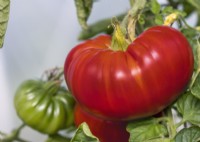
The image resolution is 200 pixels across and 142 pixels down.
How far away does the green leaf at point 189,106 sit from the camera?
56 centimetres

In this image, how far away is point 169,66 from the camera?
51 centimetres

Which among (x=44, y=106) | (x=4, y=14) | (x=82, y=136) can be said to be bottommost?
(x=44, y=106)

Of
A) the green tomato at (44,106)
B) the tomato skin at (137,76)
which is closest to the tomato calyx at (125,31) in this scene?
the tomato skin at (137,76)

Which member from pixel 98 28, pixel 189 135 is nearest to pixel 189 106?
pixel 189 135

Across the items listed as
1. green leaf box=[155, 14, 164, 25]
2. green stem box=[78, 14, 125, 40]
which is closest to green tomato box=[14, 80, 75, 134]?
green stem box=[78, 14, 125, 40]

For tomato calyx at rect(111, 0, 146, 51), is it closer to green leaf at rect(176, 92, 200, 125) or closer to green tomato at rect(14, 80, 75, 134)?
green leaf at rect(176, 92, 200, 125)

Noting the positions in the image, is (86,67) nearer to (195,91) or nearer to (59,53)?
(195,91)

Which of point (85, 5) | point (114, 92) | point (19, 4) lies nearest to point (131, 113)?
point (114, 92)

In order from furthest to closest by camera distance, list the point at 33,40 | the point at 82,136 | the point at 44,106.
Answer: the point at 33,40 < the point at 44,106 < the point at 82,136

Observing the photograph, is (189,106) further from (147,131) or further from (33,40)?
(33,40)

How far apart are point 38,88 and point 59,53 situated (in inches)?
11.4

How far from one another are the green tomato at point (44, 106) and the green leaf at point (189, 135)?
31cm

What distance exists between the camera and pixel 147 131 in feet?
1.81

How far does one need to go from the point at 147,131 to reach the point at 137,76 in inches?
3.3
